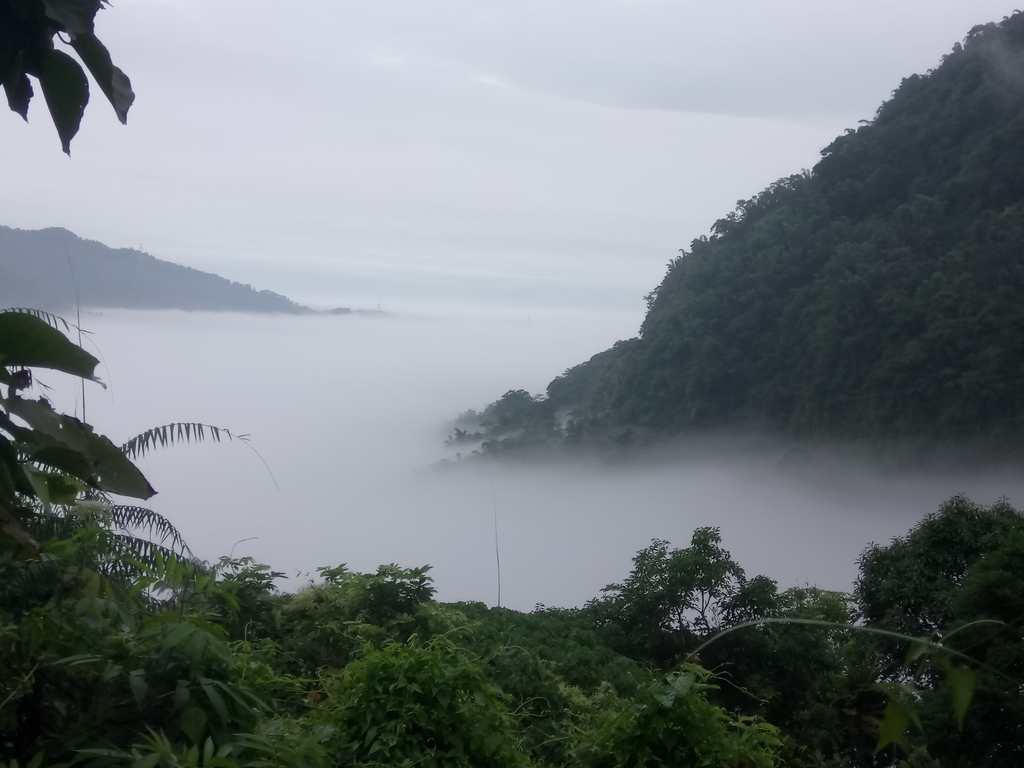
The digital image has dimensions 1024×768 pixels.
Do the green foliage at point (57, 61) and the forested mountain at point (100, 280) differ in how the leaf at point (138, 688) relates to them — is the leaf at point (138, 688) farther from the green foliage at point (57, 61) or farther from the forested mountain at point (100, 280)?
the forested mountain at point (100, 280)

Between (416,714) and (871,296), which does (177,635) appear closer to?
(416,714)

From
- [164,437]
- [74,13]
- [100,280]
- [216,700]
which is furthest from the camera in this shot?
[100,280]

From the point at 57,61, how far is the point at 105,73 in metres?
0.08

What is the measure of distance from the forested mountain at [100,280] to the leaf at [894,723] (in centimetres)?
500

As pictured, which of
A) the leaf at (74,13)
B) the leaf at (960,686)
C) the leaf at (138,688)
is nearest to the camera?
the leaf at (960,686)

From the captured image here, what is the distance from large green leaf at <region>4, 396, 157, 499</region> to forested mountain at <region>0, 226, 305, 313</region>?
11.1ft

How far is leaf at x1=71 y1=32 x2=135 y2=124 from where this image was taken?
159cm

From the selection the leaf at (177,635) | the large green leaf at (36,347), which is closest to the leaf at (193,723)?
the leaf at (177,635)

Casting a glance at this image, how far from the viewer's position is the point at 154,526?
6.78 m

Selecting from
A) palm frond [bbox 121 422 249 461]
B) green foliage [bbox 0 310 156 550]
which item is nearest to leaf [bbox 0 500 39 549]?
green foliage [bbox 0 310 156 550]

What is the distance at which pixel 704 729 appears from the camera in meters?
2.60

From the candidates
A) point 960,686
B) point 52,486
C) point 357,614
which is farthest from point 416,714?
point 357,614

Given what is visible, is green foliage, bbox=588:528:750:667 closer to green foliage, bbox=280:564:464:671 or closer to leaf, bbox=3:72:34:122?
green foliage, bbox=280:564:464:671

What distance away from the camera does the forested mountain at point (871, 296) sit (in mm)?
24953
